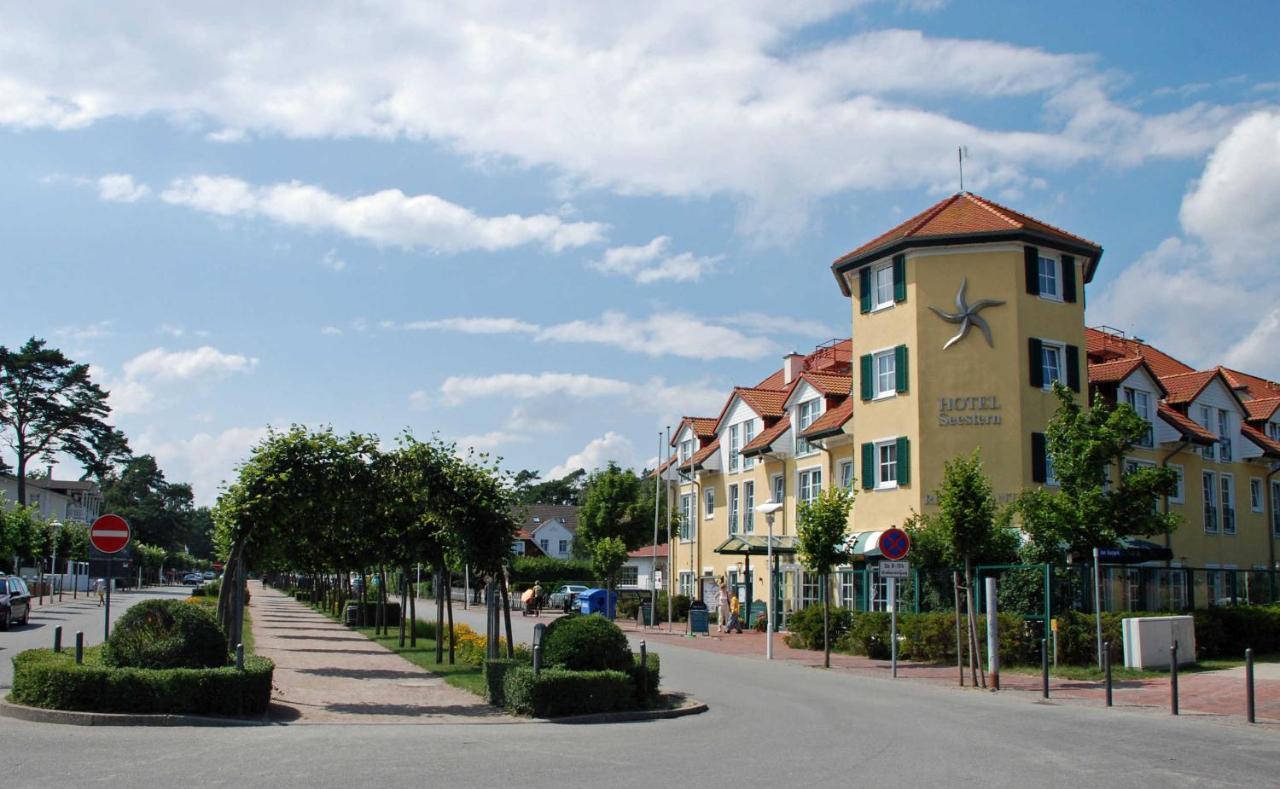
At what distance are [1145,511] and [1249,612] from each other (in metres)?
6.71

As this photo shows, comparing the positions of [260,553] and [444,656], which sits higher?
[260,553]

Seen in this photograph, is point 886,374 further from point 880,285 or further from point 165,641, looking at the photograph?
point 165,641

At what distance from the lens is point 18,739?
12086mm

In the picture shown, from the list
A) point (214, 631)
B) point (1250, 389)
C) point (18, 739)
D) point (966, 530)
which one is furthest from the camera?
point (1250, 389)

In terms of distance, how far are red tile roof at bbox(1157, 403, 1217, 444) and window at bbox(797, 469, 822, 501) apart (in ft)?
39.5

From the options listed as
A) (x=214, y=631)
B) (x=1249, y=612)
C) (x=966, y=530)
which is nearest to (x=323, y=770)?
(x=214, y=631)

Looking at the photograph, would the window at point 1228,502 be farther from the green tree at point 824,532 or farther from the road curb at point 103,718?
the road curb at point 103,718

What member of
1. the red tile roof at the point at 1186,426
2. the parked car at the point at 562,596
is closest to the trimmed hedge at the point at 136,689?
the red tile roof at the point at 1186,426

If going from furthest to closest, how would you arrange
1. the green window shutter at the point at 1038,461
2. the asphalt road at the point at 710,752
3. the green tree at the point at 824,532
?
the green window shutter at the point at 1038,461 < the green tree at the point at 824,532 < the asphalt road at the point at 710,752

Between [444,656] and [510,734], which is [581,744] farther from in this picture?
[444,656]

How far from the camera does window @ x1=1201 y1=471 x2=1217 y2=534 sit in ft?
134

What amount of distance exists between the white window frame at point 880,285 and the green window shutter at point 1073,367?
225 inches

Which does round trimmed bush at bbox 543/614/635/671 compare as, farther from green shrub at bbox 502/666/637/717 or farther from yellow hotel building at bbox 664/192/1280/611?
yellow hotel building at bbox 664/192/1280/611

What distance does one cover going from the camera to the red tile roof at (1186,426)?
38900 mm
